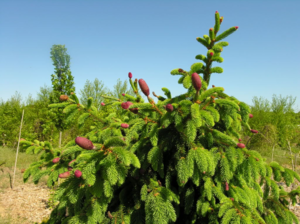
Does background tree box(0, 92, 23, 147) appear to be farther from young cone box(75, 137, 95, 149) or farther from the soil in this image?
young cone box(75, 137, 95, 149)

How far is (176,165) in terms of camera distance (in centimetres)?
141

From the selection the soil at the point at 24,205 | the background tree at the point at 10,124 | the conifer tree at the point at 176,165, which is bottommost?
the soil at the point at 24,205

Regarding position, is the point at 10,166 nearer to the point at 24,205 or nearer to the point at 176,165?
the point at 24,205

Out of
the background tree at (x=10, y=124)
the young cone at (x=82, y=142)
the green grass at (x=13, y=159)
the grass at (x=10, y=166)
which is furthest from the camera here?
the background tree at (x=10, y=124)

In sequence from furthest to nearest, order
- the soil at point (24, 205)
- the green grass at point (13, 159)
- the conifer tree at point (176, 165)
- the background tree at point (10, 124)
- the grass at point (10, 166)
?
the background tree at point (10, 124) < the green grass at point (13, 159) < the grass at point (10, 166) < the soil at point (24, 205) < the conifer tree at point (176, 165)

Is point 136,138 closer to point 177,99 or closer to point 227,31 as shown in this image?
point 177,99

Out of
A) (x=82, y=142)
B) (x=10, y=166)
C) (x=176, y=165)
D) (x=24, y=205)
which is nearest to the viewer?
(x=82, y=142)

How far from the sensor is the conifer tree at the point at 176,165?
1.24 m

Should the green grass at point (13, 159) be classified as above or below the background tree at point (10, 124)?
below

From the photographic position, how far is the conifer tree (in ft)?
4.06

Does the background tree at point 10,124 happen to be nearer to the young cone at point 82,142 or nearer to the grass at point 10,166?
the grass at point 10,166

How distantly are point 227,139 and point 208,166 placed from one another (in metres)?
0.25

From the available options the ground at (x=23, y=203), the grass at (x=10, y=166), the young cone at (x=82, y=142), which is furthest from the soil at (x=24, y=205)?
the young cone at (x=82, y=142)

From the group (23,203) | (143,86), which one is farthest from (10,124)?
(143,86)
